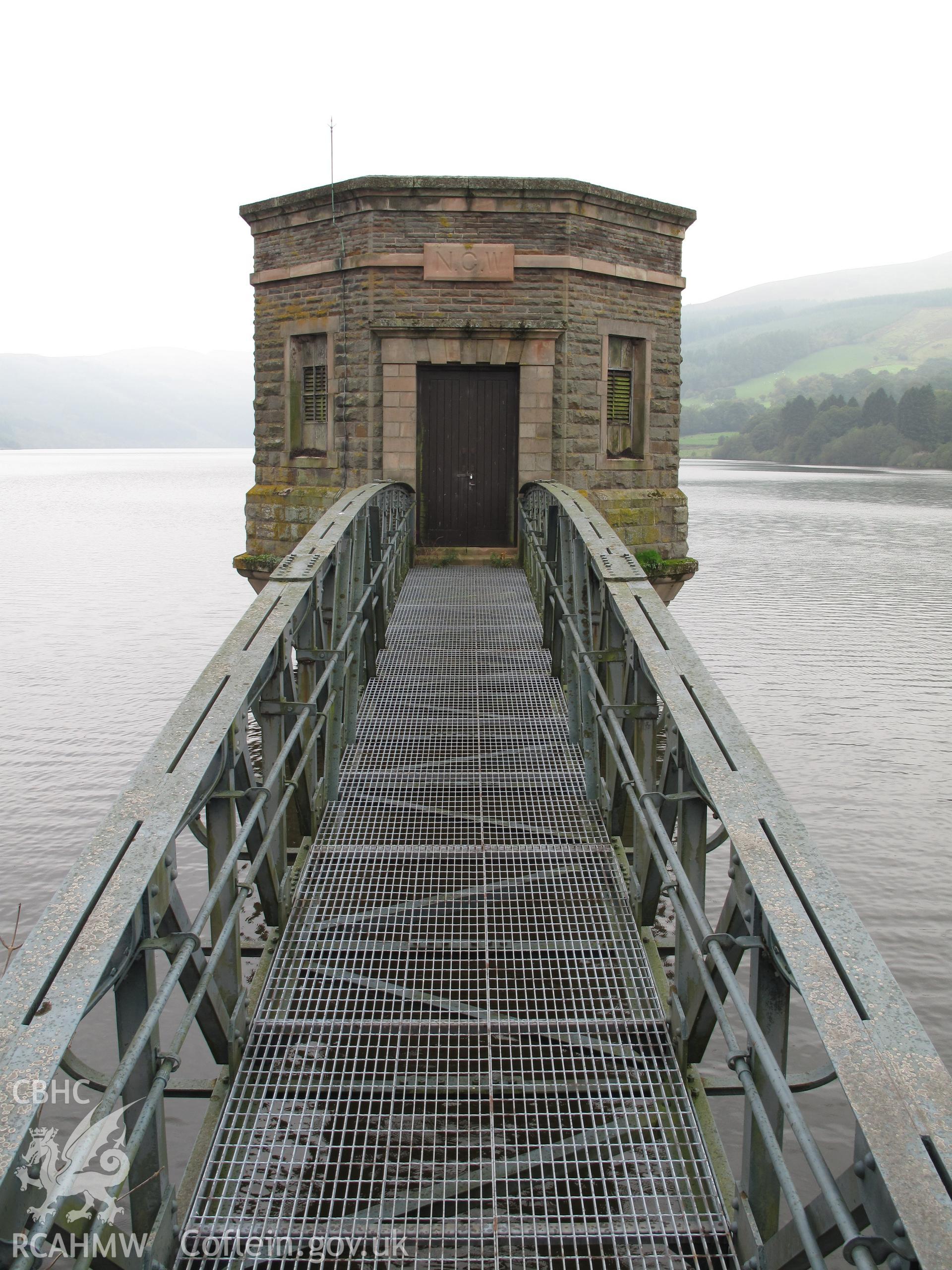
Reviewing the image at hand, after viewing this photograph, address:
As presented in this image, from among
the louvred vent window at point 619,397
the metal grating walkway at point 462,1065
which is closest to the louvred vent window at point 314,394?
the louvred vent window at point 619,397

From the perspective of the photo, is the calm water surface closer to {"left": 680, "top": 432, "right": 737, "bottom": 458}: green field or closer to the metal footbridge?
the metal footbridge

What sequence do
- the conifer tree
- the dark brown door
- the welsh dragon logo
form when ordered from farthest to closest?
the conifer tree
the dark brown door
the welsh dragon logo

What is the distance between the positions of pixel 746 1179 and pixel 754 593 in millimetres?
27180

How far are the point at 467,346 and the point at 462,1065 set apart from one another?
11038 millimetres

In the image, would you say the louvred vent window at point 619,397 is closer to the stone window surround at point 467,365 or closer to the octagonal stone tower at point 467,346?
the octagonal stone tower at point 467,346

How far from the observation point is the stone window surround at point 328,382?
46.2 ft

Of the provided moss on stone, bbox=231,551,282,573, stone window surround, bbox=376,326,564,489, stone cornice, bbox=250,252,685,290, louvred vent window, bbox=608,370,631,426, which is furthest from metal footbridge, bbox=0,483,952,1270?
moss on stone, bbox=231,551,282,573

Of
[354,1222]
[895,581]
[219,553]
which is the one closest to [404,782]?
[354,1222]

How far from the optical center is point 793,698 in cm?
1800

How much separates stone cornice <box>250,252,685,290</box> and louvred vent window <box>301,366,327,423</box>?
1.25 m

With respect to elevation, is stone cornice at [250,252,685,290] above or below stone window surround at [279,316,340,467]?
above

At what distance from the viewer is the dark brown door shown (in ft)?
45.1

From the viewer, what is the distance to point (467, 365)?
13.5 meters

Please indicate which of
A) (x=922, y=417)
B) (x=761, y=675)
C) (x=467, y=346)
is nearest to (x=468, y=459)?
(x=467, y=346)
